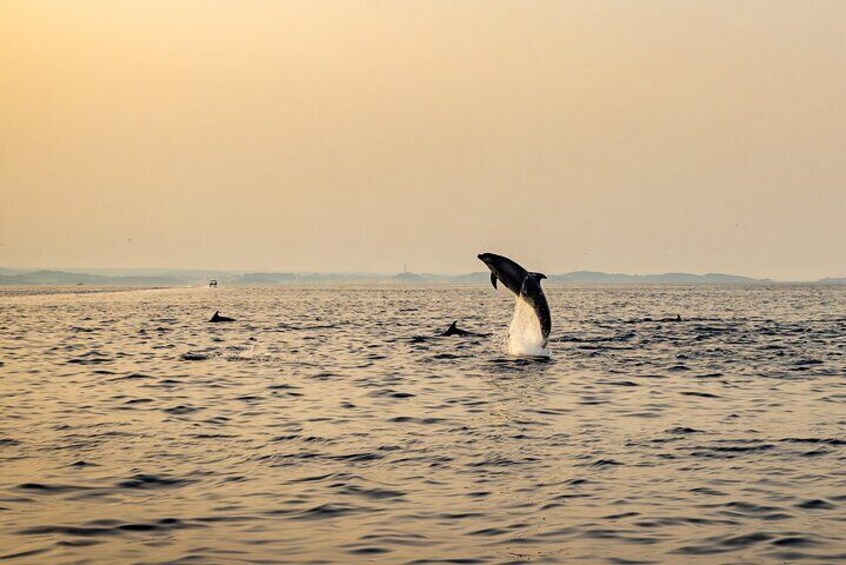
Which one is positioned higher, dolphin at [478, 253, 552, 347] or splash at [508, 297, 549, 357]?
dolphin at [478, 253, 552, 347]

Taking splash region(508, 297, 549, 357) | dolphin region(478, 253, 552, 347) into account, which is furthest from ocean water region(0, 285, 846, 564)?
splash region(508, 297, 549, 357)

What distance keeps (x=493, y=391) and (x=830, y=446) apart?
8.68 metres

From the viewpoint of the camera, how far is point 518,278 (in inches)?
1126

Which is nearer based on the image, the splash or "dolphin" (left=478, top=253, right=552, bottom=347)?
"dolphin" (left=478, top=253, right=552, bottom=347)

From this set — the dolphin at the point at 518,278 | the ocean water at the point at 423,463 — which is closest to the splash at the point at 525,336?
the dolphin at the point at 518,278

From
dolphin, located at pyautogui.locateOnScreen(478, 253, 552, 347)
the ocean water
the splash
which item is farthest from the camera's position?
the splash

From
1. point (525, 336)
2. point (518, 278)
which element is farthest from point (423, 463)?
point (525, 336)

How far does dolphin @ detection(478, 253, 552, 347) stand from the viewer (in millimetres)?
27781

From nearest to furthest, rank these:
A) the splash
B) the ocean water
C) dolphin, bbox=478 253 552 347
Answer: the ocean water → dolphin, bbox=478 253 552 347 → the splash

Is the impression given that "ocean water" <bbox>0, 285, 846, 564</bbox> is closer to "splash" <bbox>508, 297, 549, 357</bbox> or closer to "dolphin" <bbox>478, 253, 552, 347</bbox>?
"dolphin" <bbox>478, 253, 552, 347</bbox>

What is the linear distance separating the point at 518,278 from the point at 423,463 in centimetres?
1604

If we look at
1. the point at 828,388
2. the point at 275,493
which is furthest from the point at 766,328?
the point at 275,493

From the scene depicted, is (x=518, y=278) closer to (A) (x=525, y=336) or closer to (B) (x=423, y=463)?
(A) (x=525, y=336)

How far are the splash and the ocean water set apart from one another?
12.7 feet
